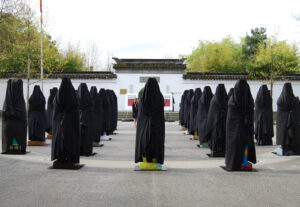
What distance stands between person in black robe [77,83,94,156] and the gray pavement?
67 cm

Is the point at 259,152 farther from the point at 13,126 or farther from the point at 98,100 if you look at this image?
the point at 13,126

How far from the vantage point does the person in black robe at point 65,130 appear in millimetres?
8281

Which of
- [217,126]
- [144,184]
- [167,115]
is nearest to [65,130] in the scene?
[144,184]

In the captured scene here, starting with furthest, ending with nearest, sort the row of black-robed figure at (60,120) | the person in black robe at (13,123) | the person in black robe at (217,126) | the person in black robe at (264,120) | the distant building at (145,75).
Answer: the distant building at (145,75) < the person in black robe at (264,120) < the person in black robe at (217,126) < the person in black robe at (13,123) < the row of black-robed figure at (60,120)

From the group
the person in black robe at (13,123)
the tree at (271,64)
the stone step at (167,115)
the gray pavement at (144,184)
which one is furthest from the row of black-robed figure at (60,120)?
the tree at (271,64)

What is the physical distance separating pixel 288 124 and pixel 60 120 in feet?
24.8

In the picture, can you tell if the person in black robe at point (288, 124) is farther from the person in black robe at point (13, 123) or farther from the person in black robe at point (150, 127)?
the person in black robe at point (13, 123)

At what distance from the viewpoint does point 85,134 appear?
1058 cm

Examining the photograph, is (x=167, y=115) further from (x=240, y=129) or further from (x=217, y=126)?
(x=240, y=129)

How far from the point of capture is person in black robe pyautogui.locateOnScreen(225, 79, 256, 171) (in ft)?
26.7

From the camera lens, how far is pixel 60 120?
8.41 meters

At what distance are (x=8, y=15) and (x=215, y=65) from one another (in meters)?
34.8

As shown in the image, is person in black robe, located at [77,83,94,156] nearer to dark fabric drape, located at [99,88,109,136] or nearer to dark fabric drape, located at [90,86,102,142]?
dark fabric drape, located at [90,86,102,142]

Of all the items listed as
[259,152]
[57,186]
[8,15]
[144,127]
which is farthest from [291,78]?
[57,186]
